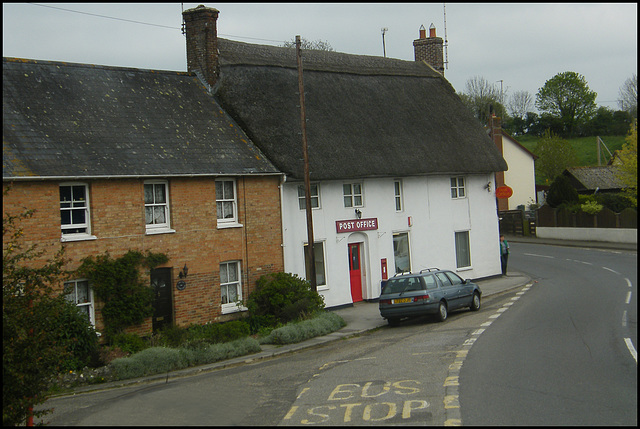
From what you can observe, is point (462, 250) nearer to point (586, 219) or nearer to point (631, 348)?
point (631, 348)

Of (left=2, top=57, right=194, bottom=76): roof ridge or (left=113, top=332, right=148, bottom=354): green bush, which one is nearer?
(left=113, top=332, right=148, bottom=354): green bush

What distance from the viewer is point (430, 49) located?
3441 centimetres

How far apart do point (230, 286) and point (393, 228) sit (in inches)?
317

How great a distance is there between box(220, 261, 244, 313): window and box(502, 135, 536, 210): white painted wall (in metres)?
39.1

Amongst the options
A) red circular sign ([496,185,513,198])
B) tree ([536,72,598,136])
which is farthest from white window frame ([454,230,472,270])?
tree ([536,72,598,136])

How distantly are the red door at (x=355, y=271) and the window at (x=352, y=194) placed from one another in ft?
5.27

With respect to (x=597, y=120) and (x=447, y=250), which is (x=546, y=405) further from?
(x=447, y=250)

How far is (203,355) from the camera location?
1655 cm

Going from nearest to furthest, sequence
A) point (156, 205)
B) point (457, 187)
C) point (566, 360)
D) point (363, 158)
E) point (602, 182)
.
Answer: point (602, 182), point (566, 360), point (156, 205), point (363, 158), point (457, 187)

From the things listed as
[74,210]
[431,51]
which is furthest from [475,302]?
[431,51]

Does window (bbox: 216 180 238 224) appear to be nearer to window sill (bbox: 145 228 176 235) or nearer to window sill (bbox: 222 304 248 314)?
window sill (bbox: 145 228 176 235)

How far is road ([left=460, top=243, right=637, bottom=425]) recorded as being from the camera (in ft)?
29.1

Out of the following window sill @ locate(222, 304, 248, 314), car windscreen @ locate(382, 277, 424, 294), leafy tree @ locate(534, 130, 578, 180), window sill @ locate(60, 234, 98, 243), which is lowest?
window sill @ locate(222, 304, 248, 314)

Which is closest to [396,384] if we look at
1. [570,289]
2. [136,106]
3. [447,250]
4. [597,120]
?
[597,120]
